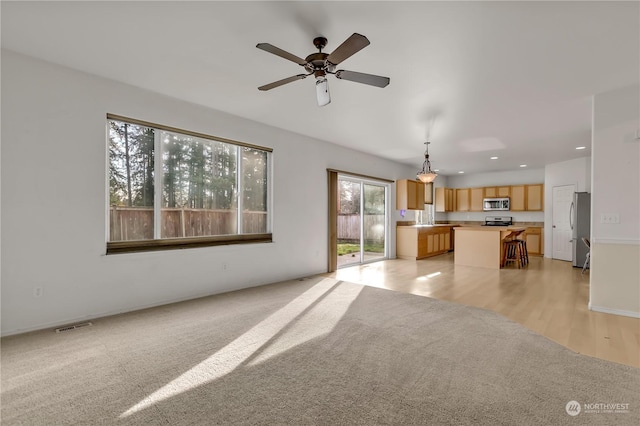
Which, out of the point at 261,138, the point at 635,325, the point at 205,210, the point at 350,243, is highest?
the point at 261,138

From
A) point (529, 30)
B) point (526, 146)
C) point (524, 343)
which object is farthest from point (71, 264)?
point (526, 146)

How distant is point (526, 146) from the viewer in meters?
6.19

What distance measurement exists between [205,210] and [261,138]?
1.53 meters

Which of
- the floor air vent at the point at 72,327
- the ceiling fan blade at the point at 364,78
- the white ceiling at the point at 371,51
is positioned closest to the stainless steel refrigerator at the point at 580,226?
the white ceiling at the point at 371,51

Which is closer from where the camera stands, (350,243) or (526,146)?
(526,146)

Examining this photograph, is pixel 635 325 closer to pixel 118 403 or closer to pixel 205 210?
pixel 118 403

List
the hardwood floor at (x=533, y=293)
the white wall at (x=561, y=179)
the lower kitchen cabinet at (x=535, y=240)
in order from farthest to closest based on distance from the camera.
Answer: the lower kitchen cabinet at (x=535, y=240), the white wall at (x=561, y=179), the hardwood floor at (x=533, y=293)

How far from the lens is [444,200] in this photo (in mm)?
10203

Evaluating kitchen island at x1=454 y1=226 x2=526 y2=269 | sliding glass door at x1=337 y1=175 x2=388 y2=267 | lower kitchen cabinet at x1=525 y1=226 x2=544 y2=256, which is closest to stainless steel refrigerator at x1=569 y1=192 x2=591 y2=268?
kitchen island at x1=454 y1=226 x2=526 y2=269

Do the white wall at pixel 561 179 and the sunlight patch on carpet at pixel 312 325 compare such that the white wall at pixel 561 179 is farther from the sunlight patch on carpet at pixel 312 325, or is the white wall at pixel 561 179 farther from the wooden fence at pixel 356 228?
the sunlight patch on carpet at pixel 312 325

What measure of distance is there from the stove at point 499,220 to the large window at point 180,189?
26.9 feet

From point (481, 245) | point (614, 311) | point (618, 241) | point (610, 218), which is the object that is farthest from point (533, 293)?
point (481, 245)

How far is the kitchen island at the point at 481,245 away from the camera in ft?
21.8

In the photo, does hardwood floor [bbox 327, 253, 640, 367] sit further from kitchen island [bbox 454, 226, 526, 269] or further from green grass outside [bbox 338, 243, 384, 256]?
green grass outside [bbox 338, 243, 384, 256]
